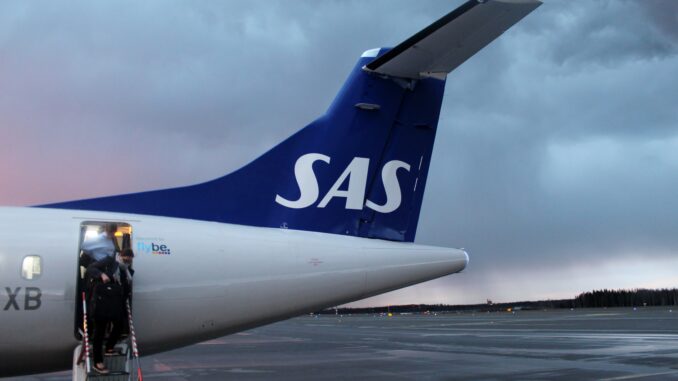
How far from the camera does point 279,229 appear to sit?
8648 millimetres

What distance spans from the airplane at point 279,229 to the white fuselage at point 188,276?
0.01m

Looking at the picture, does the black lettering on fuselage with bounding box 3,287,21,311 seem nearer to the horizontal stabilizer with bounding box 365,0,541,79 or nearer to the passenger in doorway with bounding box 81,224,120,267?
the passenger in doorway with bounding box 81,224,120,267

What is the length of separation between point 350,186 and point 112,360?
12.4 feet

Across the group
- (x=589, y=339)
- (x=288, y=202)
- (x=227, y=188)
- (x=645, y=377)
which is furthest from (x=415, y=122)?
(x=589, y=339)

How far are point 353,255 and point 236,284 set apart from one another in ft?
5.23

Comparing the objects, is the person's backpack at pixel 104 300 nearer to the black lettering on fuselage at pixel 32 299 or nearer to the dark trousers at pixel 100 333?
the dark trousers at pixel 100 333

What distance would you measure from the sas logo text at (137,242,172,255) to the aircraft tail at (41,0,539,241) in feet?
3.33

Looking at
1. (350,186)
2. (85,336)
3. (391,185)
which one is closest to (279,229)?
(350,186)

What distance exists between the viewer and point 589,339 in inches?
948

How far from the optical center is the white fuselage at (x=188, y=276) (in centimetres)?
693

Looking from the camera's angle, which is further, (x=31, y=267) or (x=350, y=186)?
(x=350, y=186)

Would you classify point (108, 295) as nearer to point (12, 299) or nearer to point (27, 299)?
point (27, 299)

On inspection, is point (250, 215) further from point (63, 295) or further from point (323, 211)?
point (63, 295)

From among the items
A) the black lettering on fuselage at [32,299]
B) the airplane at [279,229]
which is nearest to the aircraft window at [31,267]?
the airplane at [279,229]
